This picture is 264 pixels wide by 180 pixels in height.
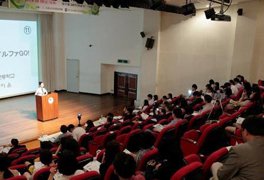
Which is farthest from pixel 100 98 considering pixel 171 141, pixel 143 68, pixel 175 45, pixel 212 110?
pixel 171 141

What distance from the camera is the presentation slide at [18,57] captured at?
36.1 ft

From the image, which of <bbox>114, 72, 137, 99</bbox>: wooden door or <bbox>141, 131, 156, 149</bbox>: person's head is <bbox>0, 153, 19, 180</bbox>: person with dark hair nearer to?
<bbox>141, 131, 156, 149</bbox>: person's head

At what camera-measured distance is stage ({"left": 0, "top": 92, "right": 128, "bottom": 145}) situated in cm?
782

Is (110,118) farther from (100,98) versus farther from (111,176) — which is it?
(100,98)

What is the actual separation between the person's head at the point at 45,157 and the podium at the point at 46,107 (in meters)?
5.70

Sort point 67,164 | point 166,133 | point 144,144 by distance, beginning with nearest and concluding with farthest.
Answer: point 67,164 → point 144,144 → point 166,133

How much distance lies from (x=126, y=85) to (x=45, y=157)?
367 inches

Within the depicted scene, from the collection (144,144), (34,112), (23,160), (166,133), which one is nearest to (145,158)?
(144,144)

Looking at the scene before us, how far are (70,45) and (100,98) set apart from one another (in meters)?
3.22

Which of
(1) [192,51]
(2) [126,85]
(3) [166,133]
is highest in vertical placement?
(1) [192,51]

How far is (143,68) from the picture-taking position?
1085cm

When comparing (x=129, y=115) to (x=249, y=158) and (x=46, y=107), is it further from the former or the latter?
(x=249, y=158)

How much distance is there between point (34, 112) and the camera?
384 inches

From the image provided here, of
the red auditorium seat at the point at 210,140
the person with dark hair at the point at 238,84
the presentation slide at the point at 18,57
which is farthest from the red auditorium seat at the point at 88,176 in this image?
the presentation slide at the point at 18,57
